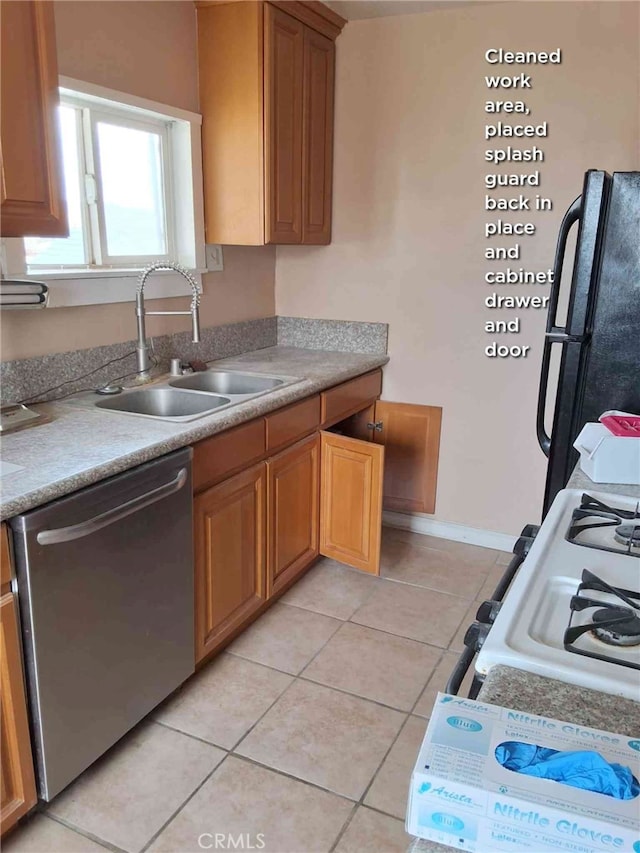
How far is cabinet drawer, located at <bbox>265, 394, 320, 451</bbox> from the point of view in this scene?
2314 mm

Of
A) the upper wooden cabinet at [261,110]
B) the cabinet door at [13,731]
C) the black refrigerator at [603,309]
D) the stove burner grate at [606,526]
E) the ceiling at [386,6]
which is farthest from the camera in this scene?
the ceiling at [386,6]

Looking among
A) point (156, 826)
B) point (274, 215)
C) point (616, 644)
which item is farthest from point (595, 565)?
point (274, 215)

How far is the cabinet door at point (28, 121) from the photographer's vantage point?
1.48 meters

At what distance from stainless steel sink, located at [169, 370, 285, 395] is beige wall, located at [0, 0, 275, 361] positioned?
232 mm

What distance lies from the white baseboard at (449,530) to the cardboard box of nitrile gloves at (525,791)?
249 centimetres

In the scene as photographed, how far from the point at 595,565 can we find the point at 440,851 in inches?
24.4

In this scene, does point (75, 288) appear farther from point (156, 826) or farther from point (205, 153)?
point (156, 826)

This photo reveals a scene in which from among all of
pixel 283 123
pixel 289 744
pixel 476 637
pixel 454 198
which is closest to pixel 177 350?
pixel 283 123

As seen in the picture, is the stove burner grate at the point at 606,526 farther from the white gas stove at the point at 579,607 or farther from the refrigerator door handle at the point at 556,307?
the refrigerator door handle at the point at 556,307

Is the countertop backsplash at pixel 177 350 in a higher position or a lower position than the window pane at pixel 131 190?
lower

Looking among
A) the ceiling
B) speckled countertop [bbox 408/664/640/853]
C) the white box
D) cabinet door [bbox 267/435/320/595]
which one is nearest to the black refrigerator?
the white box

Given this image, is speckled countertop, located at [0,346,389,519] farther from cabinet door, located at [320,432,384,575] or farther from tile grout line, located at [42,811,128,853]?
tile grout line, located at [42,811,128,853]

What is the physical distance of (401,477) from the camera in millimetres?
3264
